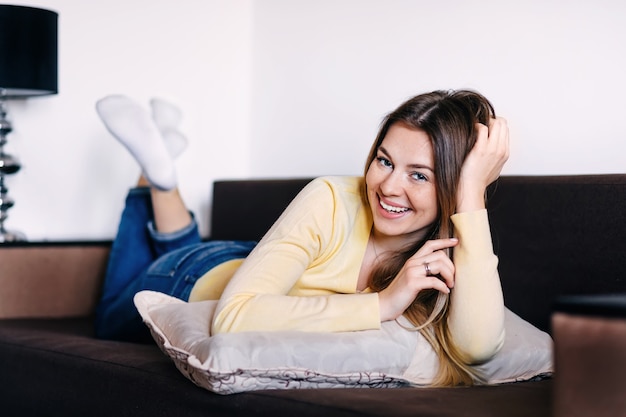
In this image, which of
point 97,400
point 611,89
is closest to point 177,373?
point 97,400

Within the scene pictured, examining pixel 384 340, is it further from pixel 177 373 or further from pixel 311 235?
pixel 177 373

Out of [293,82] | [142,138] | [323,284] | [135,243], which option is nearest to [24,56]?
[142,138]

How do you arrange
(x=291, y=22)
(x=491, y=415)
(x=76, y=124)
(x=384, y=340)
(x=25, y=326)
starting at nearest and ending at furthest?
(x=491, y=415) < (x=384, y=340) < (x=25, y=326) < (x=76, y=124) < (x=291, y=22)

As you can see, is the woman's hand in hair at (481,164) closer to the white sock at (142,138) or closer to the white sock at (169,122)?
the white sock at (142,138)

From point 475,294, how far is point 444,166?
0.81 ft

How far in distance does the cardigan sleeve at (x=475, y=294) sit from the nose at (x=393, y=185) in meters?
0.12

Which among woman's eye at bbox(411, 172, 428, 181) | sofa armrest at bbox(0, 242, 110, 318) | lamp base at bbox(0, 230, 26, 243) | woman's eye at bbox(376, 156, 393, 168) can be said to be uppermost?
woman's eye at bbox(376, 156, 393, 168)

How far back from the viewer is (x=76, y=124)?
121 inches

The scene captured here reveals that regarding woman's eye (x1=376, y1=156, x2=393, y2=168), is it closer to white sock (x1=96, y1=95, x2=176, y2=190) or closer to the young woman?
the young woman

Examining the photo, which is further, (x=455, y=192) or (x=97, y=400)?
(x=97, y=400)

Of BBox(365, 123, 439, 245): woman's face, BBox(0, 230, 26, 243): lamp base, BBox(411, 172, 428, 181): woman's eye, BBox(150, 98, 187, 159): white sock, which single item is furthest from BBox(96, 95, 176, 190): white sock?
BBox(411, 172, 428, 181): woman's eye

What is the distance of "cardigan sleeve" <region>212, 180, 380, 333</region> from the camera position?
5.50ft

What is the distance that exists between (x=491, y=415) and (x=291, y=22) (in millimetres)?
2189

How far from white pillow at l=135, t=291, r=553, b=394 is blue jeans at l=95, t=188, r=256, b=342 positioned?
18.2 inches
